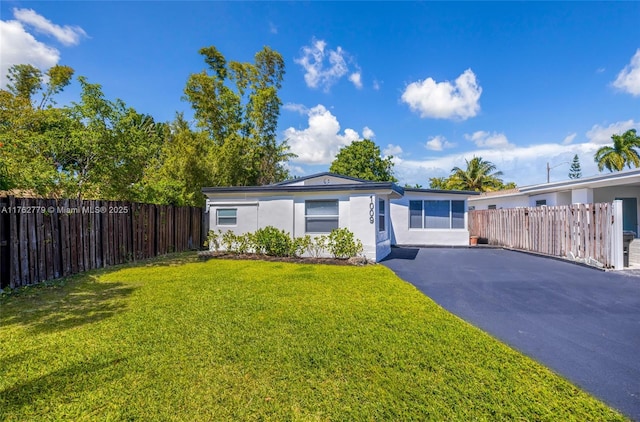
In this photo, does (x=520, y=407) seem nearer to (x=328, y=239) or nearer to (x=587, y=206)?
(x=328, y=239)

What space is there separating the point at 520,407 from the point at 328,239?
844cm

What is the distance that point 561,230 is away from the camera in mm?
10156

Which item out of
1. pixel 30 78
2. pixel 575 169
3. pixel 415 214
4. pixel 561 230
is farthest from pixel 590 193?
pixel 575 169

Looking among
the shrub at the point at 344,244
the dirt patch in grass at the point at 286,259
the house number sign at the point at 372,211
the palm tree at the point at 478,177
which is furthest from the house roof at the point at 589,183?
the palm tree at the point at 478,177

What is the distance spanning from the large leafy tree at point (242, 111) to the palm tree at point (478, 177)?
1801cm

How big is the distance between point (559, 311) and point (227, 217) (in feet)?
36.1

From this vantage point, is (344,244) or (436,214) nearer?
(344,244)

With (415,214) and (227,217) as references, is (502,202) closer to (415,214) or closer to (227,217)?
(415,214)

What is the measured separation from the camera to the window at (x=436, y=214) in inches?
591

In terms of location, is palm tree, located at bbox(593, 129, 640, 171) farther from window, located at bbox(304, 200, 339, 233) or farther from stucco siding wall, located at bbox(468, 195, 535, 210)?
window, located at bbox(304, 200, 339, 233)

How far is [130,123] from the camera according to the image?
33.2ft

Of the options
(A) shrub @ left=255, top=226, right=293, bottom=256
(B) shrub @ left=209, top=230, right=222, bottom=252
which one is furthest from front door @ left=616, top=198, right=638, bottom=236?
(B) shrub @ left=209, top=230, right=222, bottom=252

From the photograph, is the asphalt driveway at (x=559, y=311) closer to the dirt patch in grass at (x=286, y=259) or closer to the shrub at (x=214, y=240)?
the dirt patch in grass at (x=286, y=259)

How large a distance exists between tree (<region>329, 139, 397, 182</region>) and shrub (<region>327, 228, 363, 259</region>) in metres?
19.0
